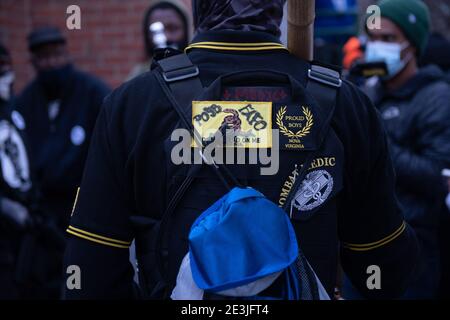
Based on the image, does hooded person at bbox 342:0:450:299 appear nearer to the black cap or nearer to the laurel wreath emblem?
the laurel wreath emblem

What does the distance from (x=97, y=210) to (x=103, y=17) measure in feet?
14.1

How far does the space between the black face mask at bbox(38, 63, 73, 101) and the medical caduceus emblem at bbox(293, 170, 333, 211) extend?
3189mm

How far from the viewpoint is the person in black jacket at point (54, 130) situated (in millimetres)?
4262

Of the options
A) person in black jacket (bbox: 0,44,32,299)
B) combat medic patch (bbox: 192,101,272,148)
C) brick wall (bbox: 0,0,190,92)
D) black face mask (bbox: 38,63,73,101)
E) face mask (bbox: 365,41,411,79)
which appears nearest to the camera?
combat medic patch (bbox: 192,101,272,148)

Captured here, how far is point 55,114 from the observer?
4.58 metres

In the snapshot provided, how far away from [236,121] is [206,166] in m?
0.13

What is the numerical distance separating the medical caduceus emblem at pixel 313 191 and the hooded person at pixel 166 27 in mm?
2606

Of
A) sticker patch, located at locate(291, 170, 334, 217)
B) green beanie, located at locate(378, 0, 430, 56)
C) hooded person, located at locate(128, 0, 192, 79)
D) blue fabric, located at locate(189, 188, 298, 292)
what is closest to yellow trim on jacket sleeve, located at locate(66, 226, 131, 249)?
blue fabric, located at locate(189, 188, 298, 292)

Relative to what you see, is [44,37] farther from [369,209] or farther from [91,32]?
[369,209]

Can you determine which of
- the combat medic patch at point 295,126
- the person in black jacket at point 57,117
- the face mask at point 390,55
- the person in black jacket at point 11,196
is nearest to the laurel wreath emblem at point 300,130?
the combat medic patch at point 295,126

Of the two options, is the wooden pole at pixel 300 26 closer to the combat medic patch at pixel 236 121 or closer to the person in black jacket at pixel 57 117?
the combat medic patch at pixel 236 121

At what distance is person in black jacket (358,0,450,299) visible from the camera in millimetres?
3061

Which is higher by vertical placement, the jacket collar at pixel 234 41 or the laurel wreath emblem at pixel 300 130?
the jacket collar at pixel 234 41

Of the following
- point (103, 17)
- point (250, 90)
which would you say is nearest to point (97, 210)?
point (250, 90)
